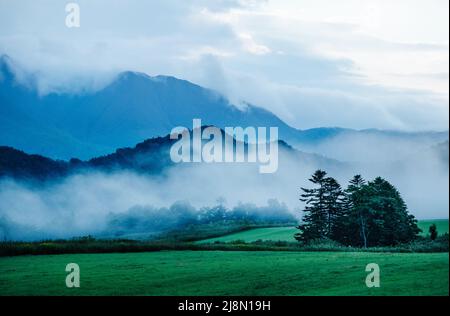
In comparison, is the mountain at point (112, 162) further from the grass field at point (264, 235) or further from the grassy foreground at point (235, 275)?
the grassy foreground at point (235, 275)

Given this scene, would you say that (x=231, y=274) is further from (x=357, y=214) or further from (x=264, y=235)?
(x=264, y=235)

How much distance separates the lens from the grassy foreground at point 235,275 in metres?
17.2

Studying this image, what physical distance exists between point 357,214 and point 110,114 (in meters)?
13.2

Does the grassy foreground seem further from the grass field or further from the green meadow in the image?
the grass field

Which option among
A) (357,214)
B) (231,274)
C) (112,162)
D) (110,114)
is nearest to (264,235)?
(357,214)

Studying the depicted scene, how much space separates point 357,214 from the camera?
23.0m

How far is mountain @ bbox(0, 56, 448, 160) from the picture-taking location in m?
25.2

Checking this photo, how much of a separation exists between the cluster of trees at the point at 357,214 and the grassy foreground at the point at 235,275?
1.73m

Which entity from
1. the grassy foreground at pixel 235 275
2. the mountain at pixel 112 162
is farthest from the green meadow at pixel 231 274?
the mountain at pixel 112 162

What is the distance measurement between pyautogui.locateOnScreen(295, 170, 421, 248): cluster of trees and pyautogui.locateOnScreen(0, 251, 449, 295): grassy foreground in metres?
1.73

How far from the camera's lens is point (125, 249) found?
23516mm

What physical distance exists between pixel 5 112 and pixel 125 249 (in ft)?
32.1
